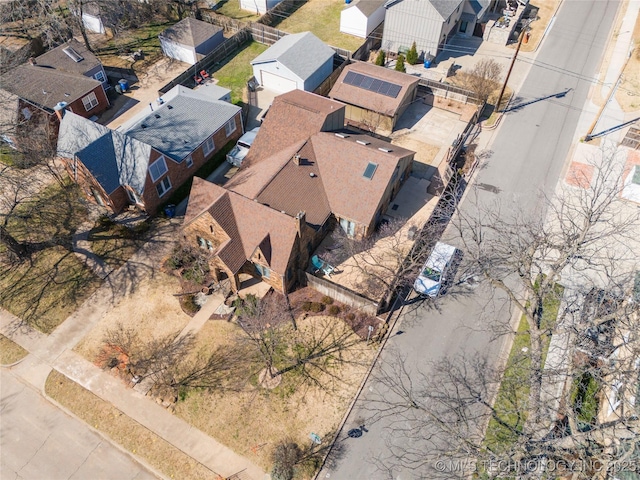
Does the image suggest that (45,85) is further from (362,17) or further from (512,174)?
(512,174)

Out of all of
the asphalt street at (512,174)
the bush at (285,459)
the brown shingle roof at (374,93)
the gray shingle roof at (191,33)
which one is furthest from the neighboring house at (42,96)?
the asphalt street at (512,174)

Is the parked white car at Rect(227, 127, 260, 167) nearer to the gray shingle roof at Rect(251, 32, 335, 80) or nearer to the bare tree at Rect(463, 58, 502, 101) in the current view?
the gray shingle roof at Rect(251, 32, 335, 80)

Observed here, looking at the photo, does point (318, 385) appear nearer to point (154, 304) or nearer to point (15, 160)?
point (154, 304)

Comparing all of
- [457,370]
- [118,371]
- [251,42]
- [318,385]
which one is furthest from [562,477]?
[251,42]

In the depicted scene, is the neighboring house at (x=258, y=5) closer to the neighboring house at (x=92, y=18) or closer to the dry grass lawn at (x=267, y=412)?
the neighboring house at (x=92, y=18)

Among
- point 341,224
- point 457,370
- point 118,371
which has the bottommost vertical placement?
point 118,371

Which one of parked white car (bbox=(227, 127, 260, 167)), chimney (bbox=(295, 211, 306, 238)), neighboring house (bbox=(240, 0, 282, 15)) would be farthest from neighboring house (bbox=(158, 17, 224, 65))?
chimney (bbox=(295, 211, 306, 238))
